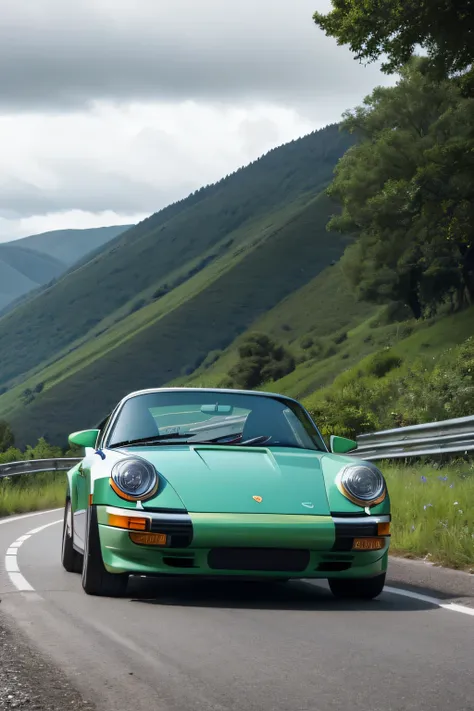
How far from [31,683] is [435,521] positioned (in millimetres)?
6424

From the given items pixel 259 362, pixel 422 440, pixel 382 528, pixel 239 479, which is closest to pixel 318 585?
pixel 382 528

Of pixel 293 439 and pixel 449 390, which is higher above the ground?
pixel 293 439

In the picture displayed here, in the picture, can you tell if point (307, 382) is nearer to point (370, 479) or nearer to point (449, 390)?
point (449, 390)

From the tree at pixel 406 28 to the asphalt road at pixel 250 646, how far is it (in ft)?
62.2

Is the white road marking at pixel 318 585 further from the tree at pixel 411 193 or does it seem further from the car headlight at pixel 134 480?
the tree at pixel 411 193

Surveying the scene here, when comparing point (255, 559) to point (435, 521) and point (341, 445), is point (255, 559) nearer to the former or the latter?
point (341, 445)

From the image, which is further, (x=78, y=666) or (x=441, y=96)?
(x=441, y=96)

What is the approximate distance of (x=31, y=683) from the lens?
4758 millimetres

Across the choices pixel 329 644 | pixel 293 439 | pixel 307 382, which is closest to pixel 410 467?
pixel 293 439

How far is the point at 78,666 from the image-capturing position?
202 inches

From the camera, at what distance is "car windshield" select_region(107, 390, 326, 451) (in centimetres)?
816

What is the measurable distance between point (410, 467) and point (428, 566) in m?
7.01

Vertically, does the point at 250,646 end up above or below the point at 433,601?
above

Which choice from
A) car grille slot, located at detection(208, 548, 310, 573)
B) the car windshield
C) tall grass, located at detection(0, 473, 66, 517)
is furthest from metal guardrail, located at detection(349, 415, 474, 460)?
tall grass, located at detection(0, 473, 66, 517)
